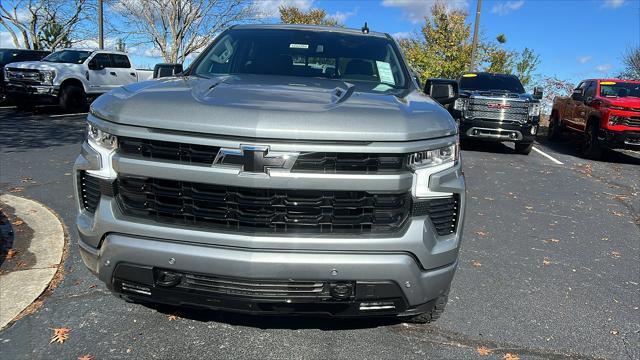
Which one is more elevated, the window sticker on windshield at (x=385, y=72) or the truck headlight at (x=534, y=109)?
the window sticker on windshield at (x=385, y=72)

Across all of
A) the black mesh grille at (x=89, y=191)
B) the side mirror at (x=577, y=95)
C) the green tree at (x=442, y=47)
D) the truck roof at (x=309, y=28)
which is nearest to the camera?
the black mesh grille at (x=89, y=191)

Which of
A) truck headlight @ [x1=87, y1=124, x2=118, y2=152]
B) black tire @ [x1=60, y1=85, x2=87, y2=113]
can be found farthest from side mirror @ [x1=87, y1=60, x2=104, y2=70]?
truck headlight @ [x1=87, y1=124, x2=118, y2=152]

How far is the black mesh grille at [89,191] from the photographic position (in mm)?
2477

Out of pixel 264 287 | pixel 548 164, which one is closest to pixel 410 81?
pixel 264 287

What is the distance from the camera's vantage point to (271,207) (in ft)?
7.54

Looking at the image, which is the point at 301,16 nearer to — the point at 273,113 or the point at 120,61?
the point at 120,61

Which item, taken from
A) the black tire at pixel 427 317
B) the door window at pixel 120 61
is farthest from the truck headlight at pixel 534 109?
the door window at pixel 120 61

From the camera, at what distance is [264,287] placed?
2.30 metres

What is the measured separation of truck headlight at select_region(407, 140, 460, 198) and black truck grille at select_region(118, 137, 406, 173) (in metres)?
0.08

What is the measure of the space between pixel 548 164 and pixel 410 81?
8.14 meters

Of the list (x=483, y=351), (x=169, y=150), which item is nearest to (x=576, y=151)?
(x=483, y=351)

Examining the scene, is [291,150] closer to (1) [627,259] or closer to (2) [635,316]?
(2) [635,316]

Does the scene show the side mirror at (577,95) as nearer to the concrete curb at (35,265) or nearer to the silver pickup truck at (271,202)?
the silver pickup truck at (271,202)

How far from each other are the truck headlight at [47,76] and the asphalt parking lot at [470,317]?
903cm
